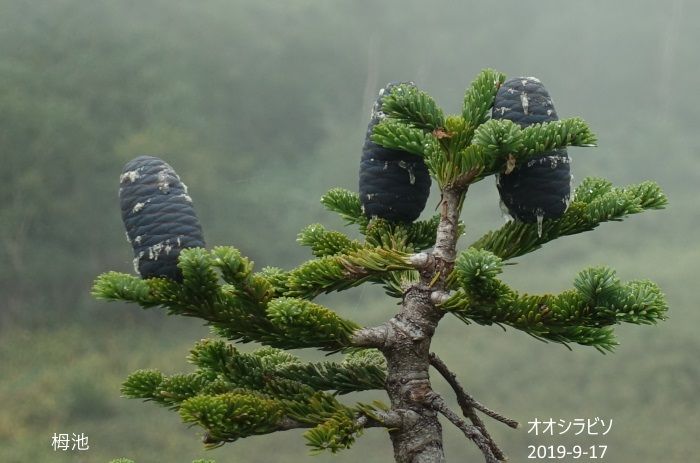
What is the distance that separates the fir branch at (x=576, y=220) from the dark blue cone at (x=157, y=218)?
29 cm

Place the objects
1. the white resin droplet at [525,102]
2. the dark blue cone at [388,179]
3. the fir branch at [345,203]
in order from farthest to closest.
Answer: the fir branch at [345,203], the dark blue cone at [388,179], the white resin droplet at [525,102]

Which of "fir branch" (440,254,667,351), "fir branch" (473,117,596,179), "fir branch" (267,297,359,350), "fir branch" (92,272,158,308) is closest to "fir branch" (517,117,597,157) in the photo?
"fir branch" (473,117,596,179)

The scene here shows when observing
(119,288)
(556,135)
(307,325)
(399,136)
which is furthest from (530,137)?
(119,288)

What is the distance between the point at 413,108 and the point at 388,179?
14cm

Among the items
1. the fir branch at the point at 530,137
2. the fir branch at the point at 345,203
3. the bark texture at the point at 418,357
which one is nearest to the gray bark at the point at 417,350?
the bark texture at the point at 418,357

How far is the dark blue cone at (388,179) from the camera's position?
34.1 inches

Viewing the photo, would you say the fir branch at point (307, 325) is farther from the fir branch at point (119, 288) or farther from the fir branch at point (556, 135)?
the fir branch at point (556, 135)

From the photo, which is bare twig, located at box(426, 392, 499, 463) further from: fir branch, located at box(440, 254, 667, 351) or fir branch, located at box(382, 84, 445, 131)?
fir branch, located at box(382, 84, 445, 131)

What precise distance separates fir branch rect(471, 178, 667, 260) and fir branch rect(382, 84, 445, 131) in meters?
0.14

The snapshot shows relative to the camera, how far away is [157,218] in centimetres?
74

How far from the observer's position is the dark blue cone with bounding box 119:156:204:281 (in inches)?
28.9

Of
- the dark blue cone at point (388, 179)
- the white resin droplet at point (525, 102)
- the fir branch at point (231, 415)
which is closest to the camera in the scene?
the fir branch at point (231, 415)

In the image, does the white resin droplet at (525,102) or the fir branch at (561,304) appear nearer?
the fir branch at (561,304)

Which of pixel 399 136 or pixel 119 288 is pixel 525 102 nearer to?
pixel 399 136
